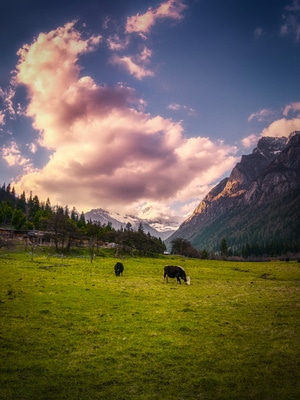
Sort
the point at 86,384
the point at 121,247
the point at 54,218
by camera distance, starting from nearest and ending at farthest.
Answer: the point at 86,384, the point at 54,218, the point at 121,247

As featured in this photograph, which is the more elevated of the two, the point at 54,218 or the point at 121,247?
the point at 54,218

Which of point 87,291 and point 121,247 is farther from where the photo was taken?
point 121,247

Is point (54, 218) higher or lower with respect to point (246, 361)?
higher

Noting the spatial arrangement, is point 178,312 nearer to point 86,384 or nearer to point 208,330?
point 208,330

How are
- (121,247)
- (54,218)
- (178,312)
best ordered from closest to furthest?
1. (178,312)
2. (54,218)
3. (121,247)

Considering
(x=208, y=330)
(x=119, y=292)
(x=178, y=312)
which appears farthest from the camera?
(x=119, y=292)

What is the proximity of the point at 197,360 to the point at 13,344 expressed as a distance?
9177 mm

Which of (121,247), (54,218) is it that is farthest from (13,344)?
(121,247)

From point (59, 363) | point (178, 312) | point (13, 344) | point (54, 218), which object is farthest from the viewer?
point (54, 218)

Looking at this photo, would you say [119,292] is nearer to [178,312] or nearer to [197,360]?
[178,312]

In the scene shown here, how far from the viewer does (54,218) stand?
113500 millimetres

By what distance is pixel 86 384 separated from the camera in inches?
416

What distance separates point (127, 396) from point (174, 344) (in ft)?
17.1

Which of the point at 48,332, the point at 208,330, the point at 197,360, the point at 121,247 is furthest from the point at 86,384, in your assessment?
the point at 121,247
